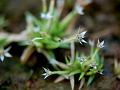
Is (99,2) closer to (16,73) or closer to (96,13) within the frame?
(96,13)

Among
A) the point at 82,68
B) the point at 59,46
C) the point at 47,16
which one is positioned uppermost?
the point at 47,16

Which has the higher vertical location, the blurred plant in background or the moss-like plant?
the blurred plant in background

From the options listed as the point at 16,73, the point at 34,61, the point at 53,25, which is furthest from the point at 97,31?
the point at 16,73

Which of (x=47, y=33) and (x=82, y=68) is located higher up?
(x=47, y=33)

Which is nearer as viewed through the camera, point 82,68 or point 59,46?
point 82,68

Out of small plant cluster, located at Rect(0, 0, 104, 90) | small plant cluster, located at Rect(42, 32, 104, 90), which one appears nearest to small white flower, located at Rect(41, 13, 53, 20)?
small plant cluster, located at Rect(0, 0, 104, 90)

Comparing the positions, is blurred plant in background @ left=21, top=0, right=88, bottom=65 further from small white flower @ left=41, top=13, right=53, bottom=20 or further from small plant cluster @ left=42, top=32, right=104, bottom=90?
small plant cluster @ left=42, top=32, right=104, bottom=90

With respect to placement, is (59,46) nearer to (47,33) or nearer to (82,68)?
(47,33)

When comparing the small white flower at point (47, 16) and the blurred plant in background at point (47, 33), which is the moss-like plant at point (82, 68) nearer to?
the blurred plant in background at point (47, 33)

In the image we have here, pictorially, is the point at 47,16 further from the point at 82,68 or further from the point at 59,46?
the point at 82,68

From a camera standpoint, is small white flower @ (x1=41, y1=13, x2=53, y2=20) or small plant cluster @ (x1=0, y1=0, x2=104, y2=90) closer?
small plant cluster @ (x1=0, y1=0, x2=104, y2=90)

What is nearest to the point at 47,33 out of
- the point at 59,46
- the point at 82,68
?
the point at 59,46
